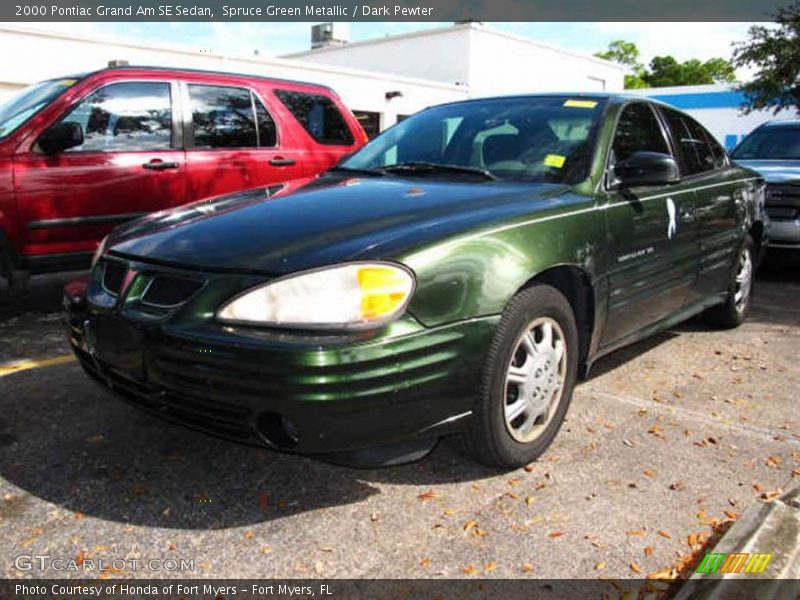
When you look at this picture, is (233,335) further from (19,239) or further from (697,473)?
(19,239)

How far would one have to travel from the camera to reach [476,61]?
3045cm

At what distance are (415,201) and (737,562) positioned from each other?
177 centimetres

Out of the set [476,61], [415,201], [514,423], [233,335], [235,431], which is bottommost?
[514,423]

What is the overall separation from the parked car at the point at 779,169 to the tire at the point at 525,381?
465cm

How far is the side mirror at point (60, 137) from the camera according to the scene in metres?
5.04

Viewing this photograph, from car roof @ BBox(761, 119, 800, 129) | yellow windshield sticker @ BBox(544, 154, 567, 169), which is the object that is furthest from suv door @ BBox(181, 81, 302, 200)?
car roof @ BBox(761, 119, 800, 129)

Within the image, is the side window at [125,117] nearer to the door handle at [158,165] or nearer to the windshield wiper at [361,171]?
the door handle at [158,165]

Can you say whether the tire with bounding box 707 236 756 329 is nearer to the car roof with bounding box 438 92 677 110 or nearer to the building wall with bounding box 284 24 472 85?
the car roof with bounding box 438 92 677 110

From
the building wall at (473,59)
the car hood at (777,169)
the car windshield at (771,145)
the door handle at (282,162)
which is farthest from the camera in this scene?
the building wall at (473,59)

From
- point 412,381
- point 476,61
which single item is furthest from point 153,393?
point 476,61

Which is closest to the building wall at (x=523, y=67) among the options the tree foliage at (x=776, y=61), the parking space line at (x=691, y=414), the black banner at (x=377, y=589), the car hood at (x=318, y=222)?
the tree foliage at (x=776, y=61)

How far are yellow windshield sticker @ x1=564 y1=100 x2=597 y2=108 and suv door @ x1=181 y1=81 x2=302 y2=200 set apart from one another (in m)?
3.12

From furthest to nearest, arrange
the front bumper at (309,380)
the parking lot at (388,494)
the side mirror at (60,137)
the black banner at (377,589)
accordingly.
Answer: the side mirror at (60,137) → the parking lot at (388,494) → the front bumper at (309,380) → the black banner at (377,589)

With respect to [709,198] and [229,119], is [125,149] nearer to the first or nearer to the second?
[229,119]
